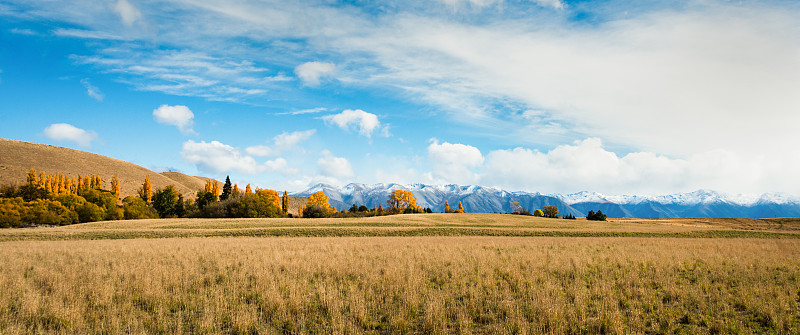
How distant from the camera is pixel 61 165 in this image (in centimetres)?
14925

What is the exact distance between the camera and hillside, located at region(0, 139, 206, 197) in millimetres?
134900

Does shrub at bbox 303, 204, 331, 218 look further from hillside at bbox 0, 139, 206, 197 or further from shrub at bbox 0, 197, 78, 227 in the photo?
hillside at bbox 0, 139, 206, 197

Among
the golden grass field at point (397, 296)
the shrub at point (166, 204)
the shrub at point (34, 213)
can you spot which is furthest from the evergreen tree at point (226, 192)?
the golden grass field at point (397, 296)

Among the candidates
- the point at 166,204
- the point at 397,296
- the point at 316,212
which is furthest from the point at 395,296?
the point at 166,204

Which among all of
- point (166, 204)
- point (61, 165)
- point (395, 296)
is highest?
point (61, 165)

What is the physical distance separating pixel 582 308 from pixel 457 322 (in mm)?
3148

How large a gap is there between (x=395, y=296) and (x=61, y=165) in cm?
19562

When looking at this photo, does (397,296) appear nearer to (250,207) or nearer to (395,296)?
(395,296)

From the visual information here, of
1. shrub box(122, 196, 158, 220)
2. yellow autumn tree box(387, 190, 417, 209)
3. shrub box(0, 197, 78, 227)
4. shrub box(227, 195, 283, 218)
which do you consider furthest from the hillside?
yellow autumn tree box(387, 190, 417, 209)

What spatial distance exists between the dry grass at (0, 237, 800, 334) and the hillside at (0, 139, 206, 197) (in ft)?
531

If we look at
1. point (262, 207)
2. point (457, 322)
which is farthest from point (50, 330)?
point (262, 207)

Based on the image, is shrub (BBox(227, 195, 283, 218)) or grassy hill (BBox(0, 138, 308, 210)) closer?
shrub (BBox(227, 195, 283, 218))

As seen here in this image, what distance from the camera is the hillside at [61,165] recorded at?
13490 cm

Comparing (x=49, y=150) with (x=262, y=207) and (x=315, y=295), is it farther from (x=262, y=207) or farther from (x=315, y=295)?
(x=315, y=295)
